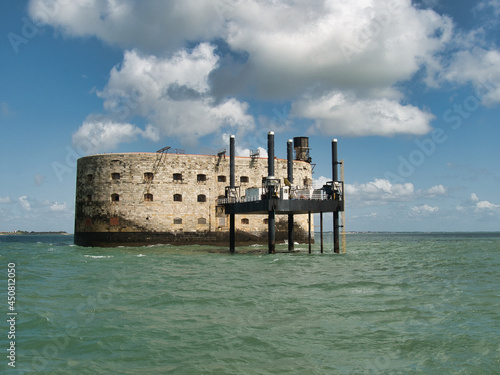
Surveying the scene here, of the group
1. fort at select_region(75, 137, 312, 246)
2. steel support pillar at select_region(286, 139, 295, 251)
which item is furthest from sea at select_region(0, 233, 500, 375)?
fort at select_region(75, 137, 312, 246)

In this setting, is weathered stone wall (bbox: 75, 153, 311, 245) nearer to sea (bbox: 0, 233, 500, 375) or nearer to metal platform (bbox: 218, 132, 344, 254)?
metal platform (bbox: 218, 132, 344, 254)

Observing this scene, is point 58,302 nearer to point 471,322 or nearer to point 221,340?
point 221,340

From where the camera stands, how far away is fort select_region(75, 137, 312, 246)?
34938 millimetres

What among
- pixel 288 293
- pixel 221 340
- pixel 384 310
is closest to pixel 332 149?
pixel 288 293

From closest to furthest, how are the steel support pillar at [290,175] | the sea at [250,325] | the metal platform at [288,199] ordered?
the sea at [250,325] → the metal platform at [288,199] → the steel support pillar at [290,175]

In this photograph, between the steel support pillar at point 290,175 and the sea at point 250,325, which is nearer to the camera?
the sea at point 250,325

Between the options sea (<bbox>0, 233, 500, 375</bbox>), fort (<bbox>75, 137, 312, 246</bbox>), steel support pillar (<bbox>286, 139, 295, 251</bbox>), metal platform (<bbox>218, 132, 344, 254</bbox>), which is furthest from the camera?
fort (<bbox>75, 137, 312, 246</bbox>)

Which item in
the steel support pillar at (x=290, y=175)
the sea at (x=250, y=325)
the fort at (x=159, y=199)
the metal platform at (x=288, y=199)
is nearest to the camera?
the sea at (x=250, y=325)

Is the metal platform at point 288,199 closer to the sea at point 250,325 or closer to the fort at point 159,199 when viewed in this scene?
the fort at point 159,199

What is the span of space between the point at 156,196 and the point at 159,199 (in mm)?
335

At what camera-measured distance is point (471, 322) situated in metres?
8.80

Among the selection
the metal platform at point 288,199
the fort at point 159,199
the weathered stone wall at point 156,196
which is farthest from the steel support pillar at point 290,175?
the weathered stone wall at point 156,196

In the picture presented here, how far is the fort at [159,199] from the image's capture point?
115ft

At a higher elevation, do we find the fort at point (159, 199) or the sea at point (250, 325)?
the fort at point (159, 199)
